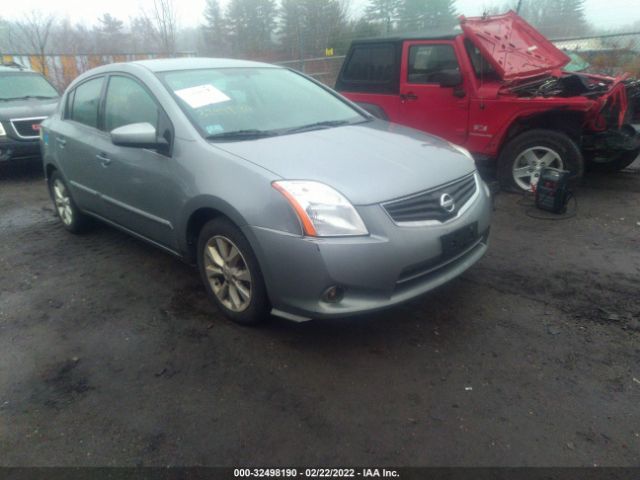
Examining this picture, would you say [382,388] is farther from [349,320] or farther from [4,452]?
[4,452]

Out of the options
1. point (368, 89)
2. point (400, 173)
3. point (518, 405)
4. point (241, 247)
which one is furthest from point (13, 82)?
point (518, 405)

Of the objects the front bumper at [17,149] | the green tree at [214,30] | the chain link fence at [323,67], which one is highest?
the green tree at [214,30]

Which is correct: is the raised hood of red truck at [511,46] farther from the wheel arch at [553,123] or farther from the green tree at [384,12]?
the green tree at [384,12]

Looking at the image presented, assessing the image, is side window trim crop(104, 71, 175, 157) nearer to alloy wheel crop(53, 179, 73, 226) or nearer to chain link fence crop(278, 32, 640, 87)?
alloy wheel crop(53, 179, 73, 226)

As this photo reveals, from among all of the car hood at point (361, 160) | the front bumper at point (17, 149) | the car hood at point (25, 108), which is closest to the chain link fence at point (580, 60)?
the car hood at point (361, 160)

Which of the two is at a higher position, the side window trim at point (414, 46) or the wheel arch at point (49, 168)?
the side window trim at point (414, 46)

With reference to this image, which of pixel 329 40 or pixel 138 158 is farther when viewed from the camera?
pixel 329 40

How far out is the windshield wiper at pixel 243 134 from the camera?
2904 mm

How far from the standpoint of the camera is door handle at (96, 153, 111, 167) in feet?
11.7

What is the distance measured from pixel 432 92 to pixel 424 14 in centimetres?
829

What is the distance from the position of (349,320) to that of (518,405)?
1.12 metres

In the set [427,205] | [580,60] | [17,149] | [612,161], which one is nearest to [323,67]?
[580,60]

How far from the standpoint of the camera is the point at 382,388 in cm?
236

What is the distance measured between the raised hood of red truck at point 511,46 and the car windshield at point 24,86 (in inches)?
283
